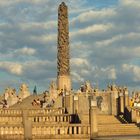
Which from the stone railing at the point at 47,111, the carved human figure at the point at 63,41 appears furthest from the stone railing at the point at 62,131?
the carved human figure at the point at 63,41

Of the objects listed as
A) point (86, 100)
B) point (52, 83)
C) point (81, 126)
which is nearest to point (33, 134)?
point (81, 126)

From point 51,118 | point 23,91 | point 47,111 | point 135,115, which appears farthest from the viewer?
point 23,91

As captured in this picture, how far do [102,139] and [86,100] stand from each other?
14590 mm

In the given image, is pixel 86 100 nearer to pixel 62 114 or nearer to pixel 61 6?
pixel 62 114

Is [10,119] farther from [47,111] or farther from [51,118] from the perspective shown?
[47,111]

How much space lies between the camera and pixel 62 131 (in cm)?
4056

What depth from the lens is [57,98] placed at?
53438 millimetres

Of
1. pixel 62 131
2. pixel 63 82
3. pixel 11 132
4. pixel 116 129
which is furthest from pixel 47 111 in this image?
pixel 63 82

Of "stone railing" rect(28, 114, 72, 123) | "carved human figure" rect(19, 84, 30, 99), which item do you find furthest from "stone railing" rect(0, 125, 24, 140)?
"carved human figure" rect(19, 84, 30, 99)

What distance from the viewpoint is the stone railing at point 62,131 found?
40.0 meters

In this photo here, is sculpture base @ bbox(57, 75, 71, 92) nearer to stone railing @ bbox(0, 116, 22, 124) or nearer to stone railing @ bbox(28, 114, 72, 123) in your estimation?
stone railing @ bbox(28, 114, 72, 123)

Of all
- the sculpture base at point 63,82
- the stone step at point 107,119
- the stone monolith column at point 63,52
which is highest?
the stone monolith column at point 63,52

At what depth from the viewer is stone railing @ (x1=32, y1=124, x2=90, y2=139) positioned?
131 feet

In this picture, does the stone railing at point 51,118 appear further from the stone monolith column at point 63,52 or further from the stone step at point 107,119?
the stone monolith column at point 63,52
